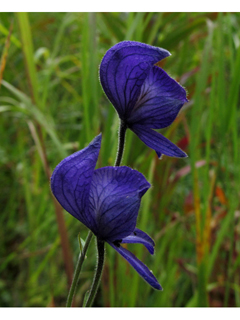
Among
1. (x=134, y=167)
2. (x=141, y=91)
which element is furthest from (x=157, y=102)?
(x=134, y=167)

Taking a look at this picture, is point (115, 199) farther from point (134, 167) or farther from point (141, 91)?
point (134, 167)

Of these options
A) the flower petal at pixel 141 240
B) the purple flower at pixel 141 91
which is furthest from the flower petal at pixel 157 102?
the flower petal at pixel 141 240

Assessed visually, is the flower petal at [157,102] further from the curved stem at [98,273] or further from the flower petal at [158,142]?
the curved stem at [98,273]

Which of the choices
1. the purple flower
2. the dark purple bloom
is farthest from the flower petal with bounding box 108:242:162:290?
the purple flower

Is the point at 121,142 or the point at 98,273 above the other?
the point at 121,142

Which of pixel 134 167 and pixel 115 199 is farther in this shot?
pixel 134 167
